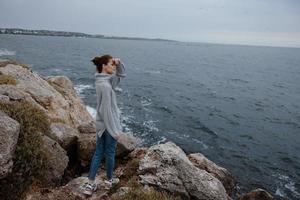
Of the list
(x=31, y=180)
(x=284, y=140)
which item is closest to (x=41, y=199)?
(x=31, y=180)

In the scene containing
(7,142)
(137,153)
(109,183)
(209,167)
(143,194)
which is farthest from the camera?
(209,167)

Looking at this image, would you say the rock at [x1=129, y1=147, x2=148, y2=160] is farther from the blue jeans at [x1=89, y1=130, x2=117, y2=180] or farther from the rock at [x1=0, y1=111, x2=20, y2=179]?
the rock at [x1=0, y1=111, x2=20, y2=179]

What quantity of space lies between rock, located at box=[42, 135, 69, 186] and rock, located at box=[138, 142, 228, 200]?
2.41 metres

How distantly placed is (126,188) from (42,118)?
4250 millimetres

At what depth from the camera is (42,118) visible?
1067cm

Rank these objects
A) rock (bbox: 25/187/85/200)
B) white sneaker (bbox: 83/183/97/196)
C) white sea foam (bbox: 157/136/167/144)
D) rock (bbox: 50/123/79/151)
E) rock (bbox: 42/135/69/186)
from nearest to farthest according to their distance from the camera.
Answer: rock (bbox: 25/187/85/200) → white sneaker (bbox: 83/183/97/196) → rock (bbox: 42/135/69/186) → rock (bbox: 50/123/79/151) → white sea foam (bbox: 157/136/167/144)

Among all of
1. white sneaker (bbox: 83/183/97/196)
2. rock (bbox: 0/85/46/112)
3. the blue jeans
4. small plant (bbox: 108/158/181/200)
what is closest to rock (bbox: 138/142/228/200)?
small plant (bbox: 108/158/181/200)

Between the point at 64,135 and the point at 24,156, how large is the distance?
2.53 meters

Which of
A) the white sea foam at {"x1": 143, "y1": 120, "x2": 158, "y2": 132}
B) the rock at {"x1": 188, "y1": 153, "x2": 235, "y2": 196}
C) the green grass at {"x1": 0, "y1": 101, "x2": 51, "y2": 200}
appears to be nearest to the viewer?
the green grass at {"x1": 0, "y1": 101, "x2": 51, "y2": 200}

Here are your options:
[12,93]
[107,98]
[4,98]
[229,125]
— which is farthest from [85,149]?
[229,125]

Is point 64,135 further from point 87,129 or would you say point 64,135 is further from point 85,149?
point 87,129

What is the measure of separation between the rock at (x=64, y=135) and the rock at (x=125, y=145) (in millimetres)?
1641

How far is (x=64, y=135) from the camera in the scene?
36.2ft

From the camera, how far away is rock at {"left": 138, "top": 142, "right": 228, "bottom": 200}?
8.95 m
